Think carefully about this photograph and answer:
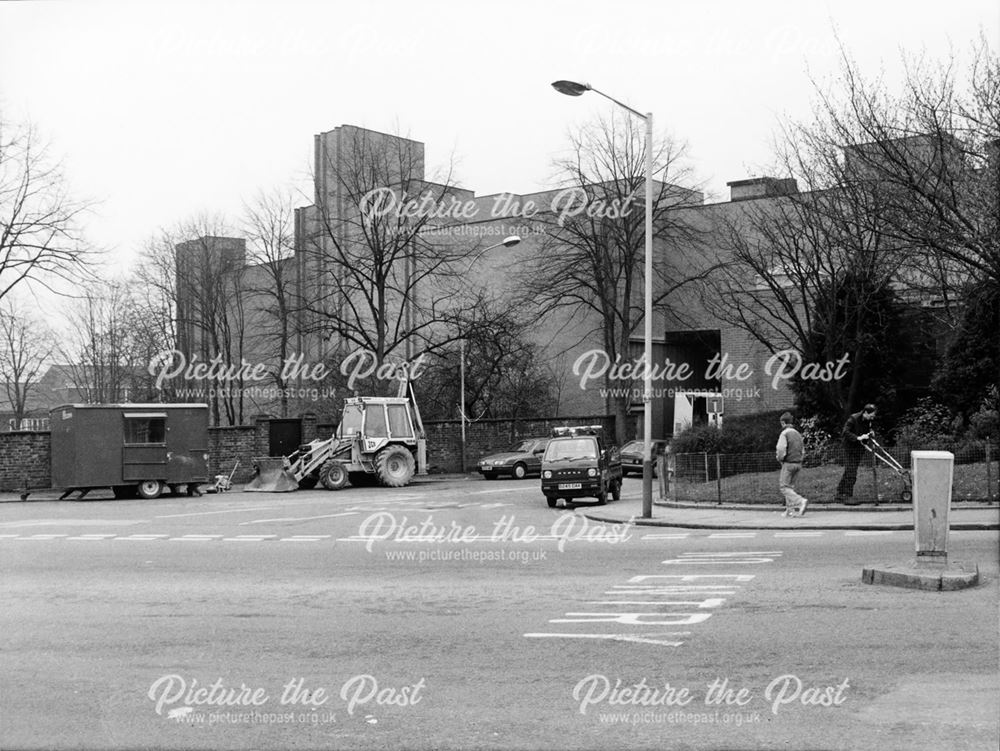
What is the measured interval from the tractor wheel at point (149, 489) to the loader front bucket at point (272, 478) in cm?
382

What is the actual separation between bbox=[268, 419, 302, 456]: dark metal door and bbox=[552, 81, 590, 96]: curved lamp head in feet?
78.5

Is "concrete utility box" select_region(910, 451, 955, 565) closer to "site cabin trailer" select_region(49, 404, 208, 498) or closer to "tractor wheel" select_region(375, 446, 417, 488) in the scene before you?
"site cabin trailer" select_region(49, 404, 208, 498)

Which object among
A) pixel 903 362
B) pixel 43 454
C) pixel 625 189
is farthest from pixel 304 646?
pixel 625 189

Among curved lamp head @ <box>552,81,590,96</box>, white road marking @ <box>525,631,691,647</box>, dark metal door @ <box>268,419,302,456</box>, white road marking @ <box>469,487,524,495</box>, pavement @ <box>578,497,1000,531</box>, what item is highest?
curved lamp head @ <box>552,81,590,96</box>

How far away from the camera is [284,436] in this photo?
42.2 m

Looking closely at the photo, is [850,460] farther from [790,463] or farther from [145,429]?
[145,429]

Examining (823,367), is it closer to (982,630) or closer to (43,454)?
(982,630)

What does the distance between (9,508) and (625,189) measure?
102ft

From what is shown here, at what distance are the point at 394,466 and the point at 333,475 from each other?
7.65ft

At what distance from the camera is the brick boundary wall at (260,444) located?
3562 cm

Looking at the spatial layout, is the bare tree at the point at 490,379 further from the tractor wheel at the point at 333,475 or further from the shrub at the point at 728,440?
the shrub at the point at 728,440

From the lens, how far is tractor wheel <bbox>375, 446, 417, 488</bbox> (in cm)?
3700

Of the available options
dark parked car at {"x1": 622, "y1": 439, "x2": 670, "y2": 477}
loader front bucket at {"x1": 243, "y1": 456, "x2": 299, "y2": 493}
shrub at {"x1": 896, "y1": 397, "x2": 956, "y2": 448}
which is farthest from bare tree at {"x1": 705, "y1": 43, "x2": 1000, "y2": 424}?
loader front bucket at {"x1": 243, "y1": 456, "x2": 299, "y2": 493}

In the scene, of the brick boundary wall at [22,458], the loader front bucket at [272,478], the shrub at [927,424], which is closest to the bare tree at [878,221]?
the shrub at [927,424]
